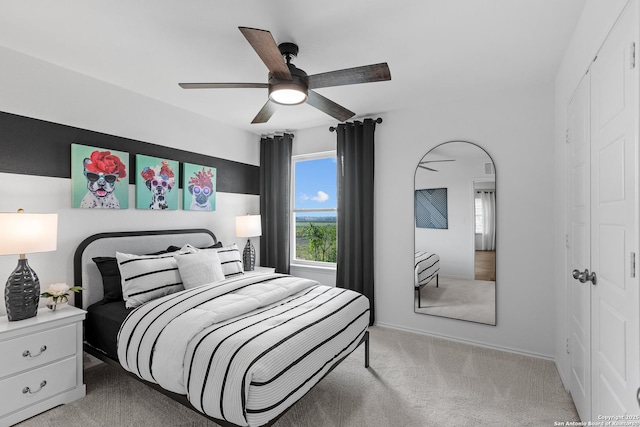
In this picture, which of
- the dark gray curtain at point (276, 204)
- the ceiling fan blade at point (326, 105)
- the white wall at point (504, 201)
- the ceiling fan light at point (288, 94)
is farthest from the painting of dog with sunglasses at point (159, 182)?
the white wall at point (504, 201)

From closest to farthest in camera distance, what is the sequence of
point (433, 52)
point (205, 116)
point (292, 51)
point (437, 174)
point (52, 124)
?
point (292, 51)
point (433, 52)
point (52, 124)
point (437, 174)
point (205, 116)

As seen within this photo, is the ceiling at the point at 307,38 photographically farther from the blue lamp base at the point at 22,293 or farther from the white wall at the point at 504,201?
the blue lamp base at the point at 22,293

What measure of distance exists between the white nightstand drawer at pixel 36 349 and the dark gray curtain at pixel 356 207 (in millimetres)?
2697

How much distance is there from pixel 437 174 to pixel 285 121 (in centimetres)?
197

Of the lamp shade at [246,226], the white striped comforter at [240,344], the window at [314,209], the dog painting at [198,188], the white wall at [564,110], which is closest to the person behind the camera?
the white striped comforter at [240,344]

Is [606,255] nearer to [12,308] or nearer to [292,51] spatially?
[292,51]

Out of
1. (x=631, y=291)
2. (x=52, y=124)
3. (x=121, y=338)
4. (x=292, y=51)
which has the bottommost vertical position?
(x=121, y=338)

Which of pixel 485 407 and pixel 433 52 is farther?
pixel 433 52

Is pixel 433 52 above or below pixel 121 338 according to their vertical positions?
above

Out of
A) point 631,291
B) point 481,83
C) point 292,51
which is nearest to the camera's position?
point 631,291

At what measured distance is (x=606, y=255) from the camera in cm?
160

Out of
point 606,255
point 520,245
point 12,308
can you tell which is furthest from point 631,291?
point 12,308

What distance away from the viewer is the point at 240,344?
5.57 ft

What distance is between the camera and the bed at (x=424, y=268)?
3.53 metres
